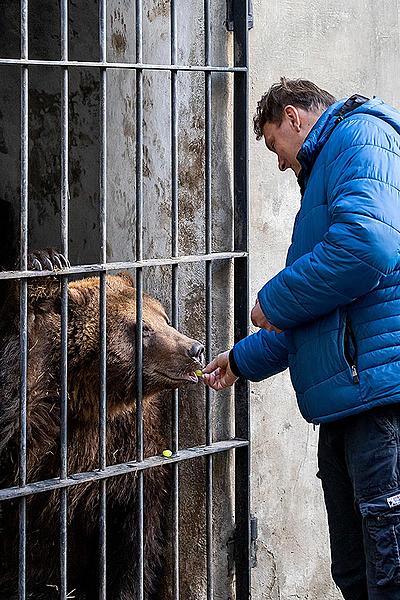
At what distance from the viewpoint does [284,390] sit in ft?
16.6

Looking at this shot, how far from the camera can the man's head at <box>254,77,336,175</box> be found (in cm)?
387

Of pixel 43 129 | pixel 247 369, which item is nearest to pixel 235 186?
pixel 247 369

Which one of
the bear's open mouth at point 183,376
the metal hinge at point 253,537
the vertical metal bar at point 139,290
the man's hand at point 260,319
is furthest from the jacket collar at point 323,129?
the metal hinge at point 253,537

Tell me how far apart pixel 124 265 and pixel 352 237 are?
1.25 meters

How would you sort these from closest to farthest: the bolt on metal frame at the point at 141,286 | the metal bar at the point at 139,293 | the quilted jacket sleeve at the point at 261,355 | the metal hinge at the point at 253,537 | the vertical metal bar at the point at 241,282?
the bolt on metal frame at the point at 141,286, the quilted jacket sleeve at the point at 261,355, the metal bar at the point at 139,293, the vertical metal bar at the point at 241,282, the metal hinge at the point at 253,537

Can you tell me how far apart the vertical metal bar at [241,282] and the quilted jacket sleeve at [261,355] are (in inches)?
23.4

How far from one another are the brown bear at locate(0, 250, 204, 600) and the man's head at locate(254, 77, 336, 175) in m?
1.14

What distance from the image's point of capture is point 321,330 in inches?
140

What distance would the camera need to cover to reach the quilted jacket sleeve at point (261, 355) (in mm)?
4105

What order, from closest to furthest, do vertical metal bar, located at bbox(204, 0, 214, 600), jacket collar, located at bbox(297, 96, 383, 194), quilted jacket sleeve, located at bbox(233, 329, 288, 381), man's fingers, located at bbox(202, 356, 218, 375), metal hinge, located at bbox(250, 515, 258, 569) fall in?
jacket collar, located at bbox(297, 96, 383, 194)
quilted jacket sleeve, located at bbox(233, 329, 288, 381)
man's fingers, located at bbox(202, 356, 218, 375)
vertical metal bar, located at bbox(204, 0, 214, 600)
metal hinge, located at bbox(250, 515, 258, 569)

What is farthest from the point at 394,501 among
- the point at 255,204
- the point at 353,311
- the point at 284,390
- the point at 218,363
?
the point at 255,204

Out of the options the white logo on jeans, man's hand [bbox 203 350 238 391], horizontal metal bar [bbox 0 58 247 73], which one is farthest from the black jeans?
horizontal metal bar [bbox 0 58 247 73]

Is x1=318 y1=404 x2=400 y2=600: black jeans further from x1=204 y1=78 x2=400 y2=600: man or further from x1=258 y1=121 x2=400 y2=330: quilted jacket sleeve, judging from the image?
x1=258 y1=121 x2=400 y2=330: quilted jacket sleeve

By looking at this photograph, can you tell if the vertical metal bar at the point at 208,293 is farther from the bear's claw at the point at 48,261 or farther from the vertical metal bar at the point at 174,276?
the bear's claw at the point at 48,261
